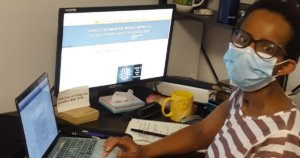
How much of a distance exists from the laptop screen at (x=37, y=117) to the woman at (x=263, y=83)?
57cm

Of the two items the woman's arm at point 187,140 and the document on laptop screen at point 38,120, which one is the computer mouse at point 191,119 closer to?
the woman's arm at point 187,140

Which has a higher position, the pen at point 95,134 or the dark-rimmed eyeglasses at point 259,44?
the dark-rimmed eyeglasses at point 259,44

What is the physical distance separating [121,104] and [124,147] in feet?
1.36

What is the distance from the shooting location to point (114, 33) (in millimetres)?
1801

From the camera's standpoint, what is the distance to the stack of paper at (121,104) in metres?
1.80

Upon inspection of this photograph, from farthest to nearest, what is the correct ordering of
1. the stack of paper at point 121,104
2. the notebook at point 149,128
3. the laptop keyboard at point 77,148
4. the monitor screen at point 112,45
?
the stack of paper at point 121,104, the monitor screen at point 112,45, the notebook at point 149,128, the laptop keyboard at point 77,148

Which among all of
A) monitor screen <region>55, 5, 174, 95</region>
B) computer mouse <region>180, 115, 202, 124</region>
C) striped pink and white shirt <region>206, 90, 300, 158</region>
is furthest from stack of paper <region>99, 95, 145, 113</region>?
striped pink and white shirt <region>206, 90, 300, 158</region>

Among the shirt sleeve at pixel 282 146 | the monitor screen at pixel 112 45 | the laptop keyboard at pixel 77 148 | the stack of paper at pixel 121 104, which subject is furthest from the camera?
the stack of paper at pixel 121 104

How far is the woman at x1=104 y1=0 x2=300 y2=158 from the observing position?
1.14 meters

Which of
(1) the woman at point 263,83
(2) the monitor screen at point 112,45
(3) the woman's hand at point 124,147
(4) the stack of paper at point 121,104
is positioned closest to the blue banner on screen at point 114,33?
(2) the monitor screen at point 112,45

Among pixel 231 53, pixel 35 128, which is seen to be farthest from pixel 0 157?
pixel 231 53

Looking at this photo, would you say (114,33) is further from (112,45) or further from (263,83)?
(263,83)

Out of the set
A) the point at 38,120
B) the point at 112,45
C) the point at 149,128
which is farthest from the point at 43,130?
the point at 112,45

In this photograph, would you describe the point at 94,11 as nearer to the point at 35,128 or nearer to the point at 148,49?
the point at 148,49
